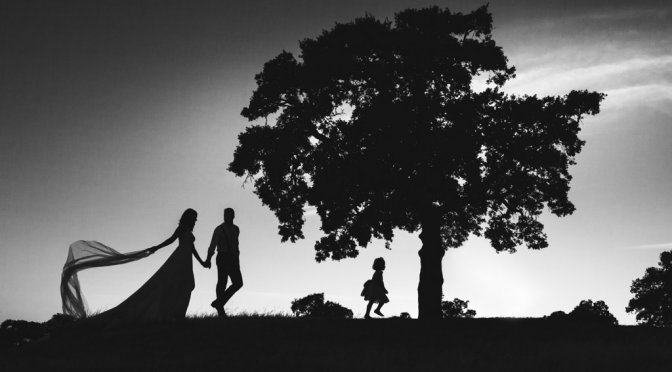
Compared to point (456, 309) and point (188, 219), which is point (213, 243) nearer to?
point (188, 219)

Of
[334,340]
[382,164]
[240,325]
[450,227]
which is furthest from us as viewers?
[450,227]

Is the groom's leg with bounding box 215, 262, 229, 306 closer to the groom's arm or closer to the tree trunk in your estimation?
the groom's arm

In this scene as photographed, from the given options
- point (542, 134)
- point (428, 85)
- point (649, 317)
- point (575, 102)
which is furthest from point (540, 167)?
point (649, 317)

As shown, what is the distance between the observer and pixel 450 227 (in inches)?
1213

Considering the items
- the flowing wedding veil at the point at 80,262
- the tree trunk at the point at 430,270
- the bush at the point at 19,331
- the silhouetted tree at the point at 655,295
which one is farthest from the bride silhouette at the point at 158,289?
the silhouetted tree at the point at 655,295

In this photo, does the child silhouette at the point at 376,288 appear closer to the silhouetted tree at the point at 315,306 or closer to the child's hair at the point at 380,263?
the child's hair at the point at 380,263

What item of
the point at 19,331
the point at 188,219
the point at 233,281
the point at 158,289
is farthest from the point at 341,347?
the point at 19,331

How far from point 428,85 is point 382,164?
418 centimetres

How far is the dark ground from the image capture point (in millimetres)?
12469

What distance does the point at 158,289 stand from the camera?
17234 mm

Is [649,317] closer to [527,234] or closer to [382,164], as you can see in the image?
[527,234]

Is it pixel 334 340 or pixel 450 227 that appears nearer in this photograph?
pixel 334 340

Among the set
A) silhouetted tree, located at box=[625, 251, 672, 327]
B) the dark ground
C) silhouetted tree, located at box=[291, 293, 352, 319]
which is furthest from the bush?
silhouetted tree, located at box=[625, 251, 672, 327]

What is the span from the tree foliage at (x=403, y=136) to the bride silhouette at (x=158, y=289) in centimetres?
845
